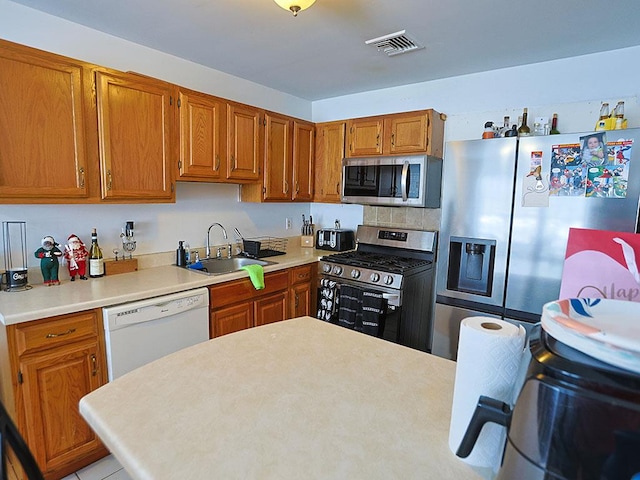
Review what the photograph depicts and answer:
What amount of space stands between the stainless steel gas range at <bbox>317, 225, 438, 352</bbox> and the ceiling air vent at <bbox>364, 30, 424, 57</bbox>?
1.51m

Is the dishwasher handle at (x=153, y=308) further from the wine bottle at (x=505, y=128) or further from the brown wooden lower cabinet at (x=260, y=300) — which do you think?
the wine bottle at (x=505, y=128)

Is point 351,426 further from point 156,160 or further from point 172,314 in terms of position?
point 156,160

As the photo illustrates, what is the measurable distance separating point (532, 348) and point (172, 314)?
205 centimetres

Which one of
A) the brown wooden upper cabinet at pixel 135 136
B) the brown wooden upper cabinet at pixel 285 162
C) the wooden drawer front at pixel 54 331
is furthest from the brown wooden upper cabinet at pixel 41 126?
the brown wooden upper cabinet at pixel 285 162

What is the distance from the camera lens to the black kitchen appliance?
0.43 m

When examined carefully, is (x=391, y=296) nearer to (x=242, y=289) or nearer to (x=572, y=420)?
(x=242, y=289)

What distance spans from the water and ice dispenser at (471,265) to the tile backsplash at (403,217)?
0.71m

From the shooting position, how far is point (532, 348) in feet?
1.82

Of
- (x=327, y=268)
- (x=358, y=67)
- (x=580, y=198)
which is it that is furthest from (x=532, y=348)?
(x=358, y=67)

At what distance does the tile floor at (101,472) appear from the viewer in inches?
74.2

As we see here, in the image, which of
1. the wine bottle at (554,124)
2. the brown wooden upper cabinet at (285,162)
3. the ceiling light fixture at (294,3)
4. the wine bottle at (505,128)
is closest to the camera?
the ceiling light fixture at (294,3)

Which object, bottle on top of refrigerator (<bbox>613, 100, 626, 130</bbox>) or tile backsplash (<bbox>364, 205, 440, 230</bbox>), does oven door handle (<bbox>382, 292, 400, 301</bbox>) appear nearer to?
tile backsplash (<bbox>364, 205, 440, 230</bbox>)

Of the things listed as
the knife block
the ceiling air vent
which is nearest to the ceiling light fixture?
the ceiling air vent

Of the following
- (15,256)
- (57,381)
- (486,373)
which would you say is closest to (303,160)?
(15,256)
